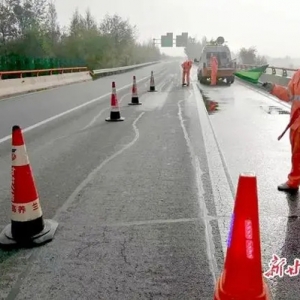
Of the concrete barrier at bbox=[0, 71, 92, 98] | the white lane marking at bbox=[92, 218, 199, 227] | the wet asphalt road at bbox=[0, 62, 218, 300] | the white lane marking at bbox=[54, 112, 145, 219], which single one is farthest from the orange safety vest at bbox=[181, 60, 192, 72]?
the white lane marking at bbox=[92, 218, 199, 227]

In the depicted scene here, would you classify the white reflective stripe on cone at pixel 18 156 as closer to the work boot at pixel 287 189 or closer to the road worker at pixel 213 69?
the work boot at pixel 287 189

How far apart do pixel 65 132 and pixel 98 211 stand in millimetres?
5292

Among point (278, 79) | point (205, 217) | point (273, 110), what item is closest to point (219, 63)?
point (278, 79)

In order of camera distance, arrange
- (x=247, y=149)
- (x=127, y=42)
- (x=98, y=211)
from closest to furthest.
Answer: (x=98, y=211) → (x=247, y=149) → (x=127, y=42)

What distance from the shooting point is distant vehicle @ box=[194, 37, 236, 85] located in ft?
90.8

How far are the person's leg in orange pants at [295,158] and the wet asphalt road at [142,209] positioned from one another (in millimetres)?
241

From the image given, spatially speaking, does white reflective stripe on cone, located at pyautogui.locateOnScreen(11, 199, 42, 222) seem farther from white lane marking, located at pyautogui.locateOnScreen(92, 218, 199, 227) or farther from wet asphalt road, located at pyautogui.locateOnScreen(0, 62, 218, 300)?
white lane marking, located at pyautogui.locateOnScreen(92, 218, 199, 227)

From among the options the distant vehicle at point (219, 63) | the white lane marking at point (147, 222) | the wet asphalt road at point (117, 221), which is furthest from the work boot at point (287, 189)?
the distant vehicle at point (219, 63)

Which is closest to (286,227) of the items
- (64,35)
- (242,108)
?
(242,108)

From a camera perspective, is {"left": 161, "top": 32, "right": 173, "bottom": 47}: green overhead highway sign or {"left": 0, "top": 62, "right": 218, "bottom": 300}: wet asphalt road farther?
{"left": 161, "top": 32, "right": 173, "bottom": 47}: green overhead highway sign

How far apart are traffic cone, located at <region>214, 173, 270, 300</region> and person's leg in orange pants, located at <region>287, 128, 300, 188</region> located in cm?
259

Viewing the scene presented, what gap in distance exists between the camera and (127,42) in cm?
8800

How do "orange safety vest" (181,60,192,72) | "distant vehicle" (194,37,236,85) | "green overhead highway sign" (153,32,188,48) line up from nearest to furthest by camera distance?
"orange safety vest" (181,60,192,72) < "distant vehicle" (194,37,236,85) < "green overhead highway sign" (153,32,188,48)

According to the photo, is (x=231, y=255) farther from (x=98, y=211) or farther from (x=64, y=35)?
(x=64, y=35)
